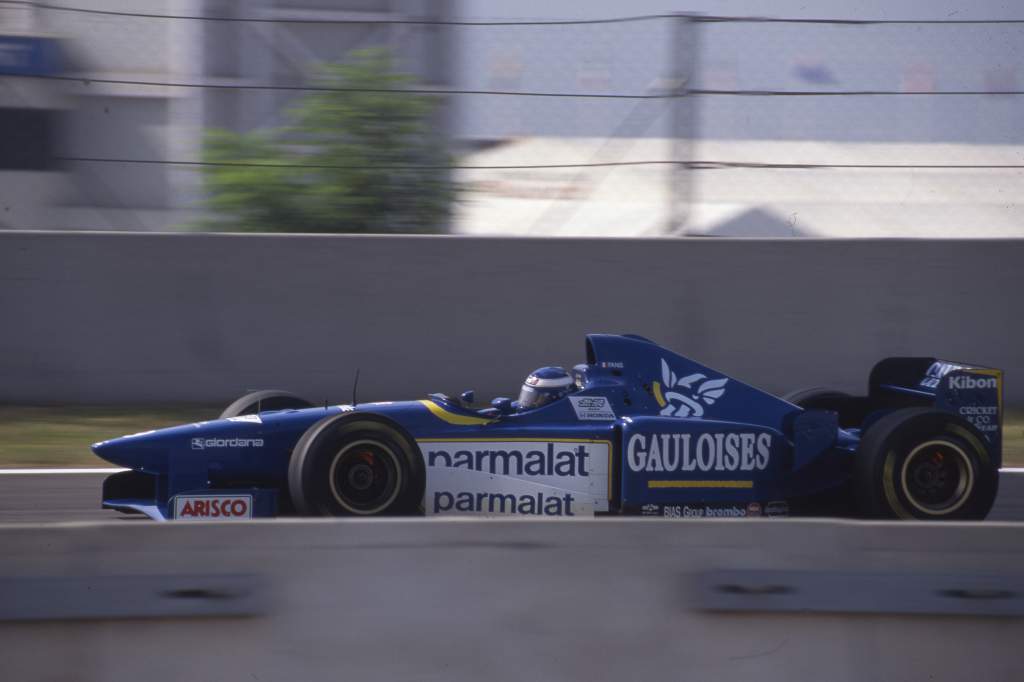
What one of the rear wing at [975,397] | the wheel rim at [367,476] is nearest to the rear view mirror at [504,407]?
the wheel rim at [367,476]

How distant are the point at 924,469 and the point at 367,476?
285cm

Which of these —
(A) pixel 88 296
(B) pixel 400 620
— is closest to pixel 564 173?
(A) pixel 88 296

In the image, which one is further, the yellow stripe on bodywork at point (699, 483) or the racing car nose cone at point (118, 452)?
the yellow stripe on bodywork at point (699, 483)

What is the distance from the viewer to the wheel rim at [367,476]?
578 centimetres

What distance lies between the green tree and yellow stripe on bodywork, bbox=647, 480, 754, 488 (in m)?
5.41

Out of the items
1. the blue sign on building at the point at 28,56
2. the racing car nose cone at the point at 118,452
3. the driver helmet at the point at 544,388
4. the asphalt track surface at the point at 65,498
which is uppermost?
the blue sign on building at the point at 28,56

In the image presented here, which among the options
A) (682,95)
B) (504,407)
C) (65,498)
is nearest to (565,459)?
(504,407)

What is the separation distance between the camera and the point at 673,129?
10023 millimetres

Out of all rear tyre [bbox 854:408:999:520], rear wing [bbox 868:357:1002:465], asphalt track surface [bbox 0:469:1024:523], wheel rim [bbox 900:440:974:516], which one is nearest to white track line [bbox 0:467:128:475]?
asphalt track surface [bbox 0:469:1024:523]

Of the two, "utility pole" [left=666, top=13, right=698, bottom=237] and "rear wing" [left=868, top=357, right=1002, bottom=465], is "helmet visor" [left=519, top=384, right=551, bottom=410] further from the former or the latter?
"utility pole" [left=666, top=13, right=698, bottom=237]

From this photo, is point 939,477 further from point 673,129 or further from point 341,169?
point 341,169

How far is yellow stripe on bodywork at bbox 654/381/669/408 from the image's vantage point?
6.46 metres

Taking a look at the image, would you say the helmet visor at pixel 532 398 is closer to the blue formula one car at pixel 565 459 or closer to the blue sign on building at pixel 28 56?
the blue formula one car at pixel 565 459

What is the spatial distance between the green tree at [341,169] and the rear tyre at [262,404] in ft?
14.0
